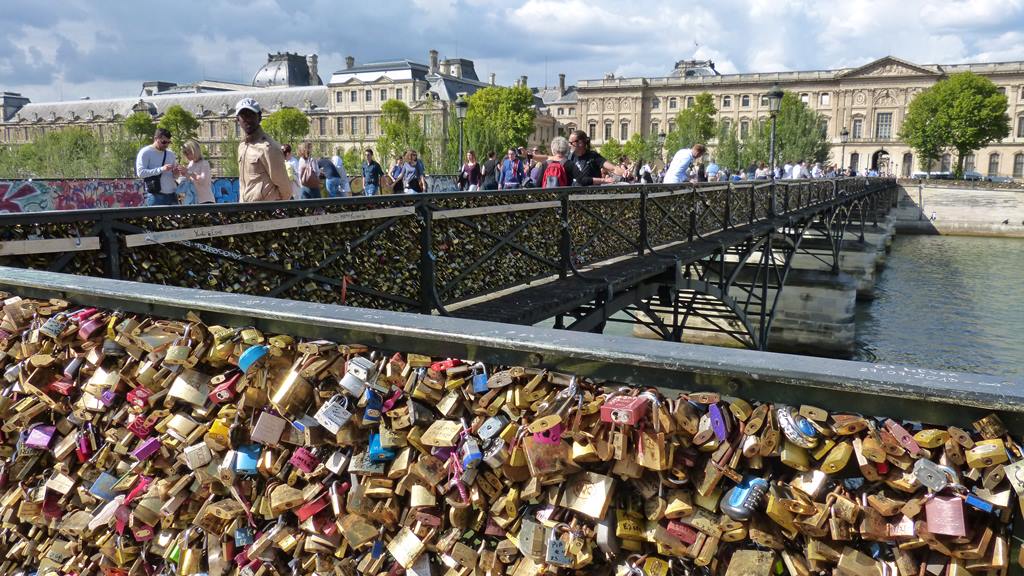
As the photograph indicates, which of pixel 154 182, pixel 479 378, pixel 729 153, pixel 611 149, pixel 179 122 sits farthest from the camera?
pixel 611 149

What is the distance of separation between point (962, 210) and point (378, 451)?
65.5 metres

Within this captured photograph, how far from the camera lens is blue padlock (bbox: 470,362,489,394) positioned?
1.82m

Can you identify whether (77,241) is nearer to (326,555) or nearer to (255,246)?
(255,246)

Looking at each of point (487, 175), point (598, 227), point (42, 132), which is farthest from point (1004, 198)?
point (42, 132)

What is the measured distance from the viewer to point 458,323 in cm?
188

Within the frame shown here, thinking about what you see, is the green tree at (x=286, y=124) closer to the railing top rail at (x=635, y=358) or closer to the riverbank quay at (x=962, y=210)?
the riverbank quay at (x=962, y=210)

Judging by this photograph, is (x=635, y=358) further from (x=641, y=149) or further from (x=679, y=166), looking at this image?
(x=641, y=149)

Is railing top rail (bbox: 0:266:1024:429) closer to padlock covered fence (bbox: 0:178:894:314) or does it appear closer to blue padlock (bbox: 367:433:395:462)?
blue padlock (bbox: 367:433:395:462)

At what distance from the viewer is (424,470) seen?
74.3 inches

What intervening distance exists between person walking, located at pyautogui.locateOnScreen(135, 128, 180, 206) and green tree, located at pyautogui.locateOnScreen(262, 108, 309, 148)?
265ft

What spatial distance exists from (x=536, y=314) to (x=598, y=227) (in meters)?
2.90

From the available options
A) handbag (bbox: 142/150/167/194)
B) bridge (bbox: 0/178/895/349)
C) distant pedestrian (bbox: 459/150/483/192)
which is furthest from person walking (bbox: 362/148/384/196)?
handbag (bbox: 142/150/167/194)

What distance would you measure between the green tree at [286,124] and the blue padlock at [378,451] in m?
89.1

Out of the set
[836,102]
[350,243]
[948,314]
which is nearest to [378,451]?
[350,243]
